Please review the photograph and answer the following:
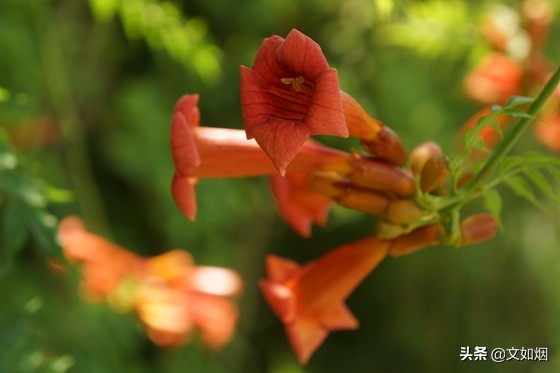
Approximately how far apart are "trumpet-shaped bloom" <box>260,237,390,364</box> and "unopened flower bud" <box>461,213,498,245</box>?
17 centimetres

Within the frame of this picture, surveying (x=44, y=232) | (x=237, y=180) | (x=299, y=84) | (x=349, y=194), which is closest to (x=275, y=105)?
(x=299, y=84)

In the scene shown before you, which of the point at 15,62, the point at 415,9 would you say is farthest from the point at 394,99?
the point at 15,62

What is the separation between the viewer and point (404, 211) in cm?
173

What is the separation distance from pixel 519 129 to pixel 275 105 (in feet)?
1.41

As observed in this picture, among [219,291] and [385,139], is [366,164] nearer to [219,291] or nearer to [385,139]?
[385,139]

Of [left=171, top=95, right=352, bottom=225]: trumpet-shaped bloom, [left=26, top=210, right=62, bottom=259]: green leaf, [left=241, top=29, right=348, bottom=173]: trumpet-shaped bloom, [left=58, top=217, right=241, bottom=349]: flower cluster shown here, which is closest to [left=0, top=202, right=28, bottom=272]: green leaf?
[left=26, top=210, right=62, bottom=259]: green leaf

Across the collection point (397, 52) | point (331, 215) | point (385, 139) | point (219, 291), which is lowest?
point (331, 215)

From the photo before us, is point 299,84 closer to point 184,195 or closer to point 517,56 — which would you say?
point 184,195

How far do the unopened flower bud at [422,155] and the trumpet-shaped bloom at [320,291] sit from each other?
0.61 ft

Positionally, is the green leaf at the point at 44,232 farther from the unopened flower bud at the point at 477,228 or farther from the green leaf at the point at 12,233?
the unopened flower bud at the point at 477,228

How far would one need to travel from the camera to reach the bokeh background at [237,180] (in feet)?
11.2

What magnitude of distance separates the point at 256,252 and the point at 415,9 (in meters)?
2.02

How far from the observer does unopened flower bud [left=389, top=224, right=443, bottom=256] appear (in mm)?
1797

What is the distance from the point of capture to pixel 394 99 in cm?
462
